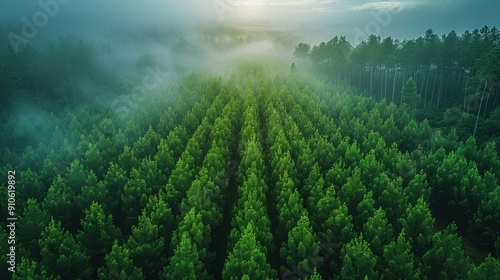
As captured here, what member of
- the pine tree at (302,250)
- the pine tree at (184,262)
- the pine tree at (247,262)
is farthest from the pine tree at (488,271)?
the pine tree at (184,262)

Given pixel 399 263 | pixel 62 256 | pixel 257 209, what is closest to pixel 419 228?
pixel 399 263

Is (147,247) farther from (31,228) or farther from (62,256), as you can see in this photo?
(31,228)

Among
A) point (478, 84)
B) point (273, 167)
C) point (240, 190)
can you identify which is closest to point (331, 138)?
point (273, 167)

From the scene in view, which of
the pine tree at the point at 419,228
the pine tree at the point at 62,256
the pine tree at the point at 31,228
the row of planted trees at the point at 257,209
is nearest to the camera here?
the row of planted trees at the point at 257,209

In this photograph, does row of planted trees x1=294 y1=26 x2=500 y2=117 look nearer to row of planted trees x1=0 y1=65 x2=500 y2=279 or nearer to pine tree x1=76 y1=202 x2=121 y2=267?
row of planted trees x1=0 y1=65 x2=500 y2=279

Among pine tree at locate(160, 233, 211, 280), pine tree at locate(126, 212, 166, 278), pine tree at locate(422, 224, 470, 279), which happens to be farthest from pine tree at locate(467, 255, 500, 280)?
pine tree at locate(126, 212, 166, 278)

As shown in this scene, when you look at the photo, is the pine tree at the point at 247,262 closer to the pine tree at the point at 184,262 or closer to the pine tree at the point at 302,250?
the pine tree at the point at 184,262
